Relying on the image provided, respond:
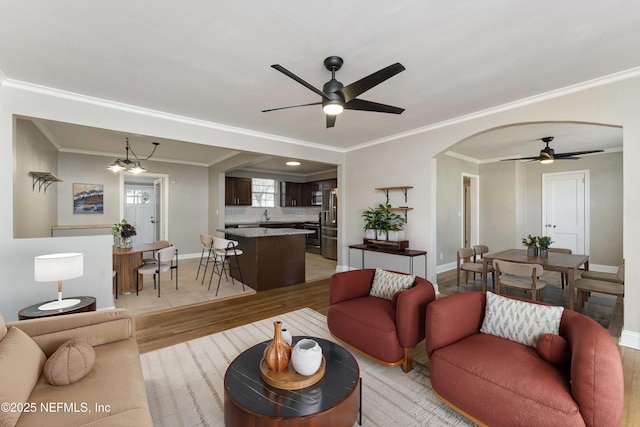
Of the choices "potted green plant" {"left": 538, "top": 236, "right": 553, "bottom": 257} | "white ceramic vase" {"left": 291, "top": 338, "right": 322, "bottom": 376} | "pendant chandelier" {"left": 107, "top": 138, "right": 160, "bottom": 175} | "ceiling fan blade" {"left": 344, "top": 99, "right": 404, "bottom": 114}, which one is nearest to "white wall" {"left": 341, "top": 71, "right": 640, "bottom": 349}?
"potted green plant" {"left": 538, "top": 236, "right": 553, "bottom": 257}

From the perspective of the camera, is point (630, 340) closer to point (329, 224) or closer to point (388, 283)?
point (388, 283)

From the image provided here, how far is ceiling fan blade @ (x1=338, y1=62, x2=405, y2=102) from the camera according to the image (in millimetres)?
2030

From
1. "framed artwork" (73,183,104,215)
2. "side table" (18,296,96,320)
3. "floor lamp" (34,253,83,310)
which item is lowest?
"side table" (18,296,96,320)

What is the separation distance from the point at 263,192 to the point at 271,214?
76cm

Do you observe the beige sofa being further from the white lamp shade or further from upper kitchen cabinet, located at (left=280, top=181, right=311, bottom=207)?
upper kitchen cabinet, located at (left=280, top=181, right=311, bottom=207)

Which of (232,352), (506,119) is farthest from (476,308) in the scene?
(506,119)

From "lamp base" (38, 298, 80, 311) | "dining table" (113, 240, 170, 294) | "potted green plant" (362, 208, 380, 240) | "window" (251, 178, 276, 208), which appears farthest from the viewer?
"window" (251, 178, 276, 208)

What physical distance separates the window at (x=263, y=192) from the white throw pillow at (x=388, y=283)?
6250 millimetres

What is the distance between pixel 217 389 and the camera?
7.02 ft

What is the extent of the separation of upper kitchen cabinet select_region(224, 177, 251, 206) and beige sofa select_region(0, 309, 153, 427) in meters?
6.04

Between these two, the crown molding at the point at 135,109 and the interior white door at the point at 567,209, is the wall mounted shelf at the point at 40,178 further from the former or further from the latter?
the interior white door at the point at 567,209

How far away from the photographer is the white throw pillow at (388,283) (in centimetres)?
275

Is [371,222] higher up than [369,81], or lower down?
lower down

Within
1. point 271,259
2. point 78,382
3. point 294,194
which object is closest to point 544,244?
point 271,259
